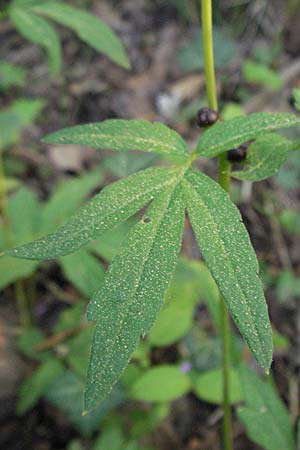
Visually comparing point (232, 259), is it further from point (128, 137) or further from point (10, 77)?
point (10, 77)

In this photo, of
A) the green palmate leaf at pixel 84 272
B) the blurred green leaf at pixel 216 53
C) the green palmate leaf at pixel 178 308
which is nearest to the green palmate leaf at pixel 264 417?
the green palmate leaf at pixel 178 308

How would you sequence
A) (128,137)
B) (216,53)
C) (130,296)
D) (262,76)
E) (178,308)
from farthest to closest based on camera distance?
(216,53), (262,76), (178,308), (128,137), (130,296)

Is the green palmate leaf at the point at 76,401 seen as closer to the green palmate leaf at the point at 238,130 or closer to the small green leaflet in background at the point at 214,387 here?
the small green leaflet in background at the point at 214,387

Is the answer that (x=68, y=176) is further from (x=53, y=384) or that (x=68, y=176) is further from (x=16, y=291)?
(x=53, y=384)

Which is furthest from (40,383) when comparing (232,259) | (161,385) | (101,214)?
(232,259)

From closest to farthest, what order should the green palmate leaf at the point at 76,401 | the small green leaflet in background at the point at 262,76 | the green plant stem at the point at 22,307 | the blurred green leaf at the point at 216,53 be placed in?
the green palmate leaf at the point at 76,401
the green plant stem at the point at 22,307
the small green leaflet in background at the point at 262,76
the blurred green leaf at the point at 216,53

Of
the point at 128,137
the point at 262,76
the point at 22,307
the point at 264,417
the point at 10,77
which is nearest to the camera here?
the point at 128,137

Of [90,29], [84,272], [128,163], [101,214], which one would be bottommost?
[84,272]
